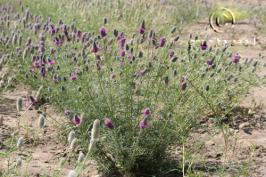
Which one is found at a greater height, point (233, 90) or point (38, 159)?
point (233, 90)

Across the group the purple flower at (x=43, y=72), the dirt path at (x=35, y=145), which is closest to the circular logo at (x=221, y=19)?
the dirt path at (x=35, y=145)

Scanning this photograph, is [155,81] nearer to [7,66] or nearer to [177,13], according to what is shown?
[7,66]

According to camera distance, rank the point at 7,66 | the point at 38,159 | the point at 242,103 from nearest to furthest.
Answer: the point at 38,159
the point at 242,103
the point at 7,66

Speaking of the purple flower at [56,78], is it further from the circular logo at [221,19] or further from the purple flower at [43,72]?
the circular logo at [221,19]

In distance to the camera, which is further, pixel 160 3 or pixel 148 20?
pixel 160 3

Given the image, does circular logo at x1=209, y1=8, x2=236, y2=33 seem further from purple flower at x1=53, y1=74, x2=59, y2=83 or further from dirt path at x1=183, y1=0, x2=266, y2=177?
purple flower at x1=53, y1=74, x2=59, y2=83

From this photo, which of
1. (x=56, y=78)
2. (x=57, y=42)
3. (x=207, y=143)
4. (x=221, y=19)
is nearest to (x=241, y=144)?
→ (x=207, y=143)

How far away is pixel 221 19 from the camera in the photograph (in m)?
10.1

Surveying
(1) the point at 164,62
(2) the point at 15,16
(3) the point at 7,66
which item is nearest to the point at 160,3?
(2) the point at 15,16

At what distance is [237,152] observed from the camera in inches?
138

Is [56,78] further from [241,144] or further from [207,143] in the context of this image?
[241,144]

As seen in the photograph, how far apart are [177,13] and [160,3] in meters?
0.68

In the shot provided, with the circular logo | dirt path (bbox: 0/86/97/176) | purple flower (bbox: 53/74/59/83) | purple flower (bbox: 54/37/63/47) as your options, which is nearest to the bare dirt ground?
dirt path (bbox: 0/86/97/176)

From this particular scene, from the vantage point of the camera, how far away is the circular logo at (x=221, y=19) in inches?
379
